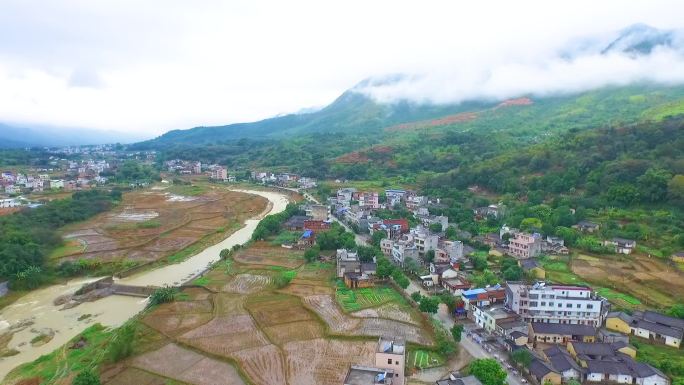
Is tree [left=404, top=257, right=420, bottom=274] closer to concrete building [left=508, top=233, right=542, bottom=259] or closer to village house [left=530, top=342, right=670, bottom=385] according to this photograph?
concrete building [left=508, top=233, right=542, bottom=259]

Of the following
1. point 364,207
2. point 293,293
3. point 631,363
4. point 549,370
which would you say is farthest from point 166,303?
point 364,207

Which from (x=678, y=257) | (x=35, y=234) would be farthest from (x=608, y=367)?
(x=35, y=234)

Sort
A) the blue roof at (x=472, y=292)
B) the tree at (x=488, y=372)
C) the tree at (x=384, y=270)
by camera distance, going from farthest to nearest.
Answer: the tree at (x=384, y=270) → the blue roof at (x=472, y=292) → the tree at (x=488, y=372)

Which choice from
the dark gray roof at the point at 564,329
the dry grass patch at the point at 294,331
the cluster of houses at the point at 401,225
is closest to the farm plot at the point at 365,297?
the dry grass patch at the point at 294,331

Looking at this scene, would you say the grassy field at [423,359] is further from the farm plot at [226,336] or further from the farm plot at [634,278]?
the farm plot at [634,278]

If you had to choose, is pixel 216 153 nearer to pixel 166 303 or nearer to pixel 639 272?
pixel 166 303
